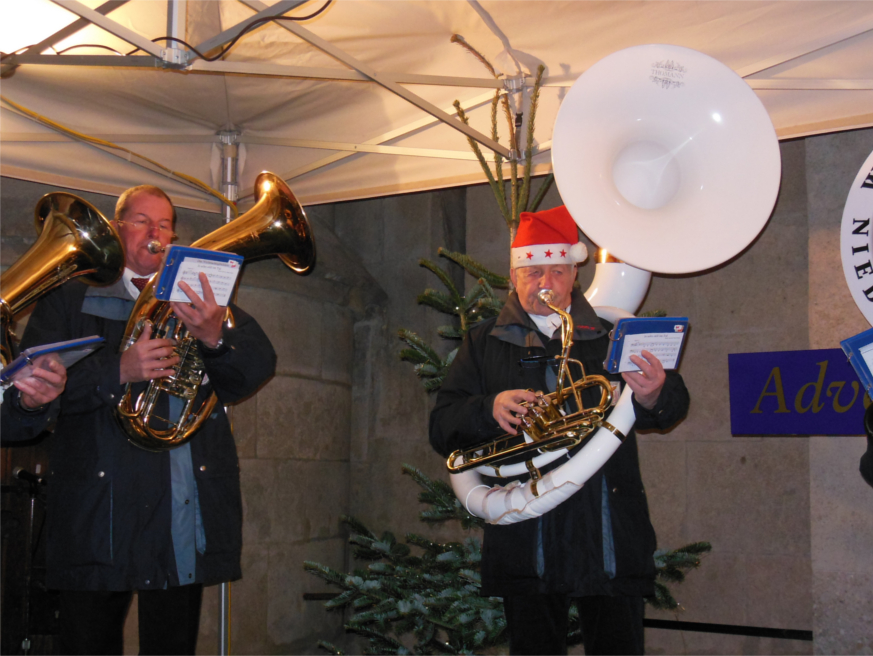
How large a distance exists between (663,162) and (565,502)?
126 cm

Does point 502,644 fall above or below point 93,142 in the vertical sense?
below

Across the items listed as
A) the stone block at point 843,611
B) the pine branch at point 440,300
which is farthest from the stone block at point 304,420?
the stone block at point 843,611

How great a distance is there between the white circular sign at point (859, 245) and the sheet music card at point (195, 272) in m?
2.37

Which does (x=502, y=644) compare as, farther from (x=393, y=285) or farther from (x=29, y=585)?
(x=393, y=285)

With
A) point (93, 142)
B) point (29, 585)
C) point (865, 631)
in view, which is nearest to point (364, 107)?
point (93, 142)

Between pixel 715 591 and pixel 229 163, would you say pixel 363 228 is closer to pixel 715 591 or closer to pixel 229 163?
pixel 229 163

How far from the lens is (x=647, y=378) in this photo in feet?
8.02

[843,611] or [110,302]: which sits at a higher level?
[110,302]

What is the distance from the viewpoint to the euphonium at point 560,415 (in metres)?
2.58

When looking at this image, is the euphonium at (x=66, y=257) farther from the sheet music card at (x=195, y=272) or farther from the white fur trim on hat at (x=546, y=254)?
the white fur trim on hat at (x=546, y=254)

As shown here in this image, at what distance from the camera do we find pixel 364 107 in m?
4.05

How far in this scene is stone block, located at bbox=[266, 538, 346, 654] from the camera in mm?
4988

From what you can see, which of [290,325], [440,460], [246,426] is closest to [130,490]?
[246,426]

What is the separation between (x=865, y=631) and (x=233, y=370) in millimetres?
2815
